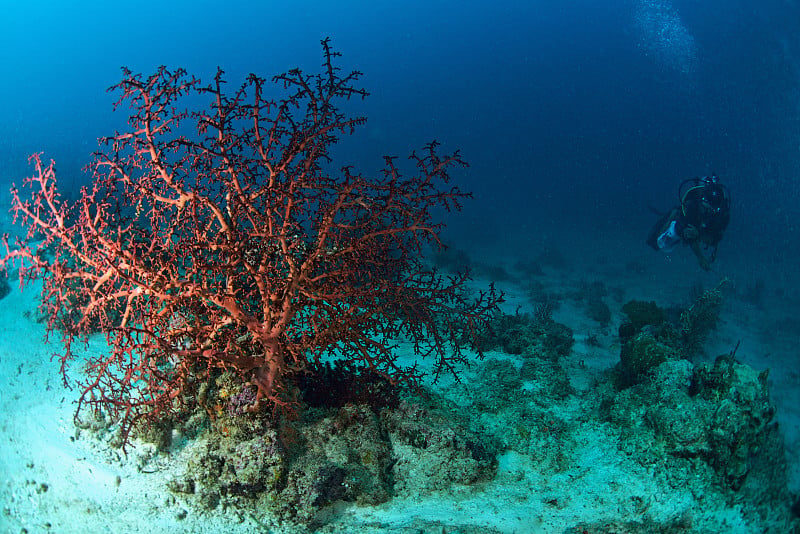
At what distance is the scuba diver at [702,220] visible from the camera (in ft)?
41.8

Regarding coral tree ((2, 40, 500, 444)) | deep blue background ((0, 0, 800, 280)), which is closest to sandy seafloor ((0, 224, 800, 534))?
coral tree ((2, 40, 500, 444))

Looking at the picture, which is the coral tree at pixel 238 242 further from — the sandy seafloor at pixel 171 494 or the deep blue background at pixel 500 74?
the deep blue background at pixel 500 74

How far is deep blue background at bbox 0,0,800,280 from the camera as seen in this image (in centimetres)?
8931

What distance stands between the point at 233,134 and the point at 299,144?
692 mm

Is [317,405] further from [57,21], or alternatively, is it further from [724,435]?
[57,21]

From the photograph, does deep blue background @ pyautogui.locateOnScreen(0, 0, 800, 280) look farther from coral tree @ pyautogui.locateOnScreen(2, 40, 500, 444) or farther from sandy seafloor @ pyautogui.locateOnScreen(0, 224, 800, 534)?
coral tree @ pyautogui.locateOnScreen(2, 40, 500, 444)

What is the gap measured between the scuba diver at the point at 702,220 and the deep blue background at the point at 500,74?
6548 centimetres

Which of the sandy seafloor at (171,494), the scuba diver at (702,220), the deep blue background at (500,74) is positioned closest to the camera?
the sandy seafloor at (171,494)

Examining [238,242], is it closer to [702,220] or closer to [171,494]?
[171,494]

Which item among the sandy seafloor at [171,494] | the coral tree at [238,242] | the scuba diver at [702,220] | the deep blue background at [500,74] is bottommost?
the sandy seafloor at [171,494]

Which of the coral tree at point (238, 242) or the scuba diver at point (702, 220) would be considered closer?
the coral tree at point (238, 242)

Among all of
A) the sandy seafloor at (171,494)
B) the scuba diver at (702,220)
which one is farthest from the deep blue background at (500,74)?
the sandy seafloor at (171,494)

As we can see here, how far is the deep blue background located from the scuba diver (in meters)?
65.5

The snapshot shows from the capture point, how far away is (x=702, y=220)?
13055 millimetres
